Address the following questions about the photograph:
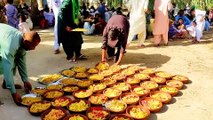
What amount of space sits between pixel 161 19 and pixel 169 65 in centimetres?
203

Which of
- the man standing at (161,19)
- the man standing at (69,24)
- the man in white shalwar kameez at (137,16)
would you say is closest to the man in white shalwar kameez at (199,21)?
the man standing at (161,19)

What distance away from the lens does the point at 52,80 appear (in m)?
5.59

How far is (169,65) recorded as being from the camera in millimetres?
6789

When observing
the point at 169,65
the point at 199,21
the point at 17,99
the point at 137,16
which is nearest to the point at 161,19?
the point at 137,16

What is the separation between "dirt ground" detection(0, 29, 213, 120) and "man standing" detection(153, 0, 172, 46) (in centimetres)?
33

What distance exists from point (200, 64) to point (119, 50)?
188 cm

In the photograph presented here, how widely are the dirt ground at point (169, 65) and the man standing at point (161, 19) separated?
1.08 feet

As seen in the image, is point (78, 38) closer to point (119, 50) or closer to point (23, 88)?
point (119, 50)

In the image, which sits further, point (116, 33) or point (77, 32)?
point (77, 32)

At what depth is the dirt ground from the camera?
4.52 m

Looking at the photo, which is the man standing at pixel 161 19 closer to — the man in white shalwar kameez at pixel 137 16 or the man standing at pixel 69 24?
the man in white shalwar kameez at pixel 137 16

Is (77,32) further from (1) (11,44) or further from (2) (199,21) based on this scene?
(2) (199,21)

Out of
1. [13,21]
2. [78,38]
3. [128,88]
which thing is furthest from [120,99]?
[13,21]

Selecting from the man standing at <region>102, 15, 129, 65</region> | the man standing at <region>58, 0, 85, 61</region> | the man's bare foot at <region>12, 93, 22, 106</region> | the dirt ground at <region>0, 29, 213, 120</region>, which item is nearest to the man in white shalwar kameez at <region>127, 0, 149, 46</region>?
the dirt ground at <region>0, 29, 213, 120</region>
